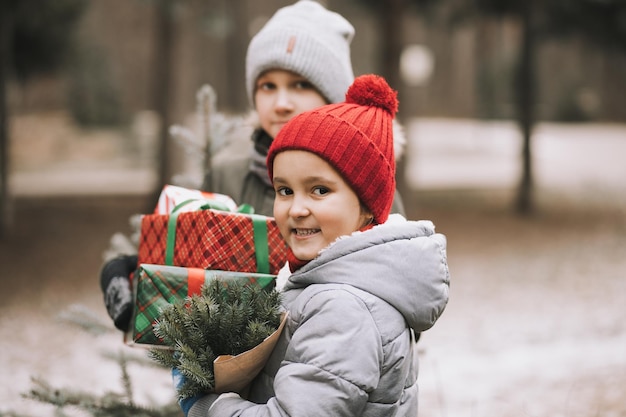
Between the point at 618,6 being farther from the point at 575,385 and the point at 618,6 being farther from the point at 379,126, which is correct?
the point at 379,126

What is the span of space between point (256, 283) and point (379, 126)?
0.54m

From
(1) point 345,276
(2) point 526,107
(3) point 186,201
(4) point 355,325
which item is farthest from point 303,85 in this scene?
(2) point 526,107

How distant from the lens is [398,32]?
1058cm

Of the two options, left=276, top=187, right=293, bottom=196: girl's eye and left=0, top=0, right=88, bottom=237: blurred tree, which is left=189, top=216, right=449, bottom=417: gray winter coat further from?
left=0, top=0, right=88, bottom=237: blurred tree

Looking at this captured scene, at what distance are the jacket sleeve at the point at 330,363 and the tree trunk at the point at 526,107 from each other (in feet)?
40.3

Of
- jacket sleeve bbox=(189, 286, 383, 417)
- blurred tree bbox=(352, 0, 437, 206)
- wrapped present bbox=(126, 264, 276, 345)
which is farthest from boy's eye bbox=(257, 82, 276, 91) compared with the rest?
blurred tree bbox=(352, 0, 437, 206)

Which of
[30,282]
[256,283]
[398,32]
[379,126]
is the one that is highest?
[398,32]

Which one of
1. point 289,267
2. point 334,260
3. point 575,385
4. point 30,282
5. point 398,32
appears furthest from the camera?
point 398,32

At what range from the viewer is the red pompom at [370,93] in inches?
82.8

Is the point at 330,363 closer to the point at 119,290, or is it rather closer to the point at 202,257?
the point at 202,257

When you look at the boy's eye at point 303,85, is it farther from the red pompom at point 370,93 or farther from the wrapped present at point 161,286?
the wrapped present at point 161,286

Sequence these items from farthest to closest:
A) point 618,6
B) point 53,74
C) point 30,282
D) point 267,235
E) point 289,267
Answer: point 53,74
point 618,6
point 30,282
point 267,235
point 289,267

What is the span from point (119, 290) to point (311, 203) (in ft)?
2.86

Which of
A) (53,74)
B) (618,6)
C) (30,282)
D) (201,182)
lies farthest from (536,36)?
(201,182)
